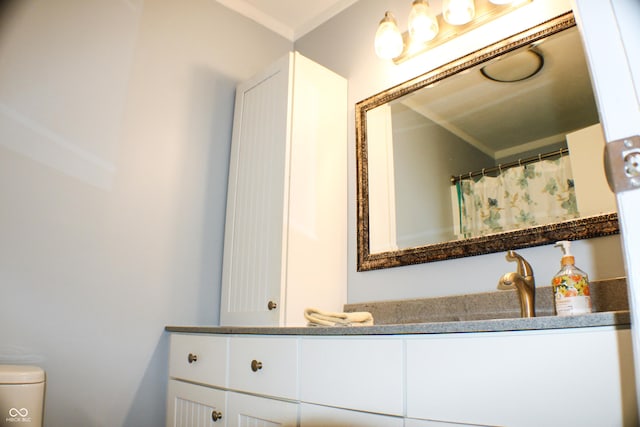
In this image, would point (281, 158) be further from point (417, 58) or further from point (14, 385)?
point (14, 385)

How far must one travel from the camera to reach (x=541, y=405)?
864 mm

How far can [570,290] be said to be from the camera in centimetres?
119

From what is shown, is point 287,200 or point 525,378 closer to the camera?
point 525,378

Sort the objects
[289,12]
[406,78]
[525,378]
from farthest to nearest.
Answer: [289,12] → [406,78] → [525,378]

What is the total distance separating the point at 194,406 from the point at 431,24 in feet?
5.76

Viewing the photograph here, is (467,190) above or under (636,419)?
above

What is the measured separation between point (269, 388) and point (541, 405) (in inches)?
30.9

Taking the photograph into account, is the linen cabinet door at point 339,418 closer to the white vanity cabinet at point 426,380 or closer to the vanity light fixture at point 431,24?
the white vanity cabinet at point 426,380

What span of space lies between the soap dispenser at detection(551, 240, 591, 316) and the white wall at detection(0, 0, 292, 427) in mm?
1475

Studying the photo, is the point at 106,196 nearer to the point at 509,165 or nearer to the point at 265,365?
the point at 265,365

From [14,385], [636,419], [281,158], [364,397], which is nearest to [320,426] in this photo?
[364,397]

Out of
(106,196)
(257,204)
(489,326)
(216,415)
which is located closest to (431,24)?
(257,204)

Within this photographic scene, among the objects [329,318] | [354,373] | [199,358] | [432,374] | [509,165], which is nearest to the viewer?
[432,374]

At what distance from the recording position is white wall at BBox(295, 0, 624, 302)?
1.45 meters
